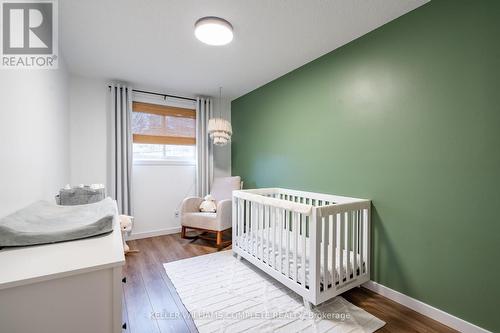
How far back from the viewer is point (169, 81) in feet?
10.4

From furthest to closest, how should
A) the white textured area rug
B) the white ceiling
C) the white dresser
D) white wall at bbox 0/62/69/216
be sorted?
the white ceiling
the white textured area rug
white wall at bbox 0/62/69/216
the white dresser

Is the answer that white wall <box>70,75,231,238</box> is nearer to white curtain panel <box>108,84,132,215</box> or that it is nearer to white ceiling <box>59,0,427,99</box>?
white curtain panel <box>108,84,132,215</box>

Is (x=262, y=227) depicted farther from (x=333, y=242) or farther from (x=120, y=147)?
(x=120, y=147)

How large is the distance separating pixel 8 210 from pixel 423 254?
2.58 m

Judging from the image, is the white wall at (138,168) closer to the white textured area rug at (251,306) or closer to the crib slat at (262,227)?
the white textured area rug at (251,306)

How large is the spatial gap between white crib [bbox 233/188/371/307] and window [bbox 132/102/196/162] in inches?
67.3

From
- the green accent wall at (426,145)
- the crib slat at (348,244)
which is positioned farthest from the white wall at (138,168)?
the crib slat at (348,244)

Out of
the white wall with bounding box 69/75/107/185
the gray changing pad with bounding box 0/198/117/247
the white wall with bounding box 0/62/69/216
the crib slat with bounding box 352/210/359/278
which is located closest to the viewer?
the gray changing pad with bounding box 0/198/117/247

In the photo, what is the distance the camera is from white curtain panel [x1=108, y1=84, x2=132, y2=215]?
315 centimetres

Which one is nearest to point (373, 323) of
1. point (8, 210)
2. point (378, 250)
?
point (378, 250)

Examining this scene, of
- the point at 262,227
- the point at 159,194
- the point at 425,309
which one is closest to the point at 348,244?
the point at 425,309

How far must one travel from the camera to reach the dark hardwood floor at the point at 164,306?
5.16 feet

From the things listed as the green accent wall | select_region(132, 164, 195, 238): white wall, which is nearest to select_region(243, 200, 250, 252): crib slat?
the green accent wall

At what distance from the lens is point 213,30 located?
186 cm
